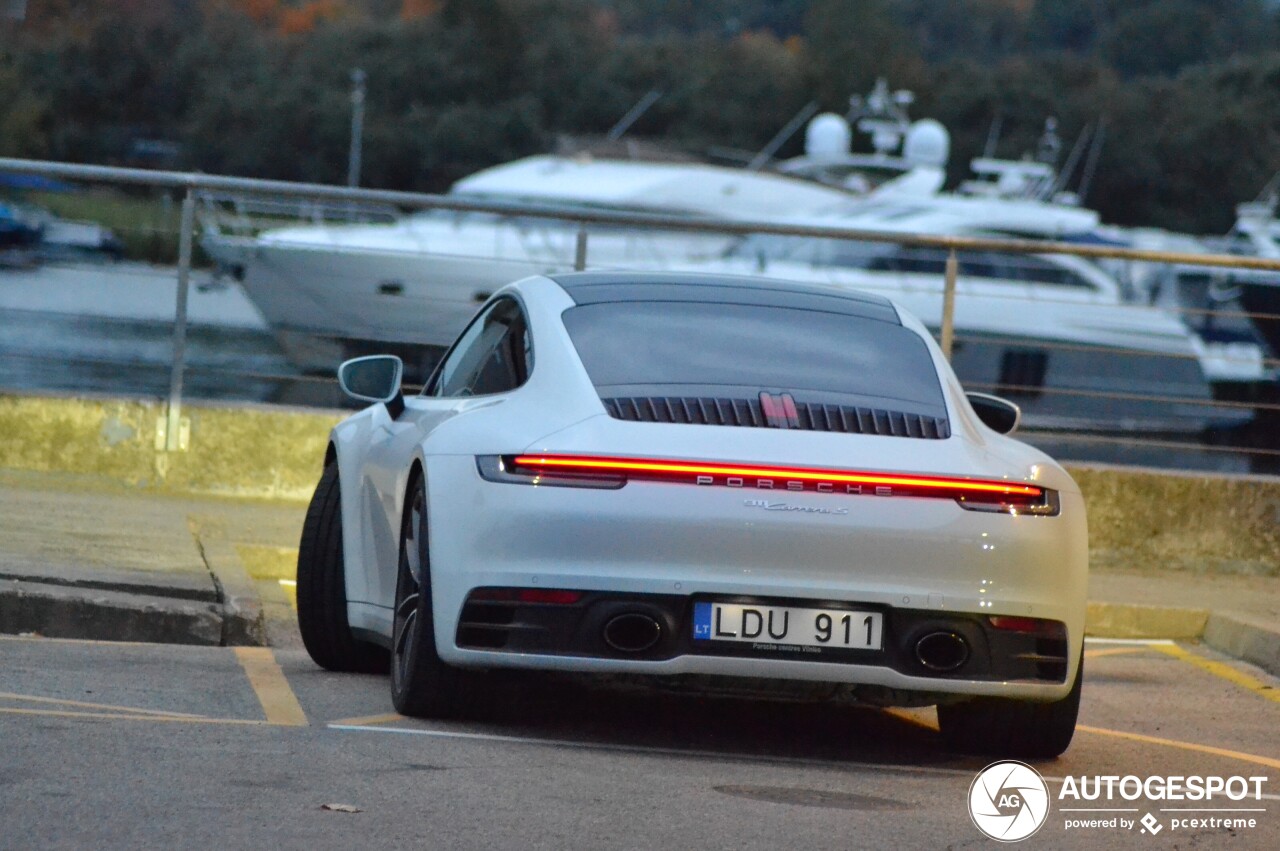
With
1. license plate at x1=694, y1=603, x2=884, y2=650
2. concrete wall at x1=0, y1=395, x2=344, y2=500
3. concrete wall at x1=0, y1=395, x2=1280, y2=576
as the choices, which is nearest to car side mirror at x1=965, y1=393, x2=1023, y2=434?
license plate at x1=694, y1=603, x2=884, y2=650

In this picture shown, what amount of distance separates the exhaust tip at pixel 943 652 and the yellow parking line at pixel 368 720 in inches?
57.7

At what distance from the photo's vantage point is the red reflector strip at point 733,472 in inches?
213

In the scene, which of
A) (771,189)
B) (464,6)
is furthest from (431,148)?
(771,189)

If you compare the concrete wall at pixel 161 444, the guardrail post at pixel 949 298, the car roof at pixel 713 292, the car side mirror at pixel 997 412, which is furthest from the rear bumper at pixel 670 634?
the concrete wall at pixel 161 444

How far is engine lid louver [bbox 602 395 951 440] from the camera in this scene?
18.4 ft

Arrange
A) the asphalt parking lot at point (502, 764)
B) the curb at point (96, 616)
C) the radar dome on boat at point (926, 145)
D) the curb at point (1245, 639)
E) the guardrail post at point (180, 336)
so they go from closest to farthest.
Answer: the asphalt parking lot at point (502, 764), the curb at point (96, 616), the curb at point (1245, 639), the guardrail post at point (180, 336), the radar dome on boat at point (926, 145)

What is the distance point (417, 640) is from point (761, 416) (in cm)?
108

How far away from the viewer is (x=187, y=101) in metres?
92.4

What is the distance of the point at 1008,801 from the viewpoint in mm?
5285

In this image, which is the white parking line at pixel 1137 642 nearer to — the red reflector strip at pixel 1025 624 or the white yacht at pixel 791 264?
the red reflector strip at pixel 1025 624

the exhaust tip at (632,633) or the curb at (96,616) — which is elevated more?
the exhaust tip at (632,633)

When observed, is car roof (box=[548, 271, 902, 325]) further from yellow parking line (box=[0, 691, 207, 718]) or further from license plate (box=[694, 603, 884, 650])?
yellow parking line (box=[0, 691, 207, 718])

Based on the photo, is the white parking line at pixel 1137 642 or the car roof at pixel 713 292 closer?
the car roof at pixel 713 292

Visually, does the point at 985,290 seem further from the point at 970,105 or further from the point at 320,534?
the point at 970,105
